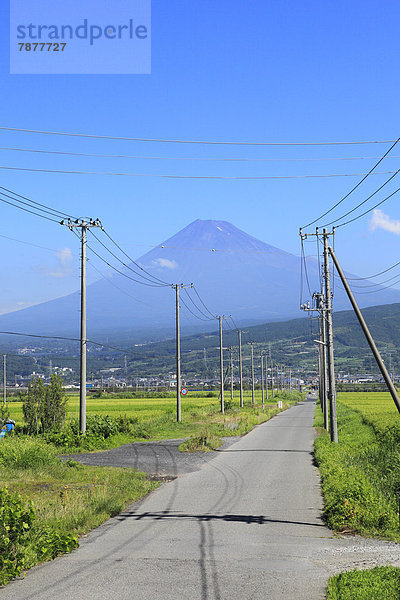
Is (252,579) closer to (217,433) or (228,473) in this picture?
(228,473)

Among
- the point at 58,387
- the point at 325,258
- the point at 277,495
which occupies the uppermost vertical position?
the point at 325,258

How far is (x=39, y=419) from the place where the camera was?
37.2m

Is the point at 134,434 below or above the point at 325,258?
below

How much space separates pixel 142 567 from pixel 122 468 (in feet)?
45.6

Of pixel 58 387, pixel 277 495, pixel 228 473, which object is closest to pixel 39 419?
pixel 58 387

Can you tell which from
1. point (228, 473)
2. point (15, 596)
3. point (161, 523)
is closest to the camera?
point (15, 596)

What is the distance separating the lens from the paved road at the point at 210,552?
9.95 m

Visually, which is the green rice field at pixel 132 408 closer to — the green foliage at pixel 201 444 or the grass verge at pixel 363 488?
the green foliage at pixel 201 444

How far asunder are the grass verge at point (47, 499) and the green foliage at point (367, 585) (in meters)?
4.70

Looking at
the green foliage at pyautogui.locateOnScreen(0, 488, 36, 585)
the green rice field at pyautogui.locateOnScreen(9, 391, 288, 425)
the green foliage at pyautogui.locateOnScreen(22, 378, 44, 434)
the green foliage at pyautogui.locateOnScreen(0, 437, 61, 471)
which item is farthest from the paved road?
the green rice field at pyautogui.locateOnScreen(9, 391, 288, 425)

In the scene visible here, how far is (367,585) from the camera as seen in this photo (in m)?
9.66

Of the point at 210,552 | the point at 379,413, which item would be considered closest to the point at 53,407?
the point at 210,552

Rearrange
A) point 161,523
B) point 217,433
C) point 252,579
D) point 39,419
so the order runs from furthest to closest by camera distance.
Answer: point 217,433 < point 39,419 < point 161,523 < point 252,579

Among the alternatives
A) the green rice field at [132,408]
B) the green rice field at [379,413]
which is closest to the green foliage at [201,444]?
the green rice field at [379,413]
